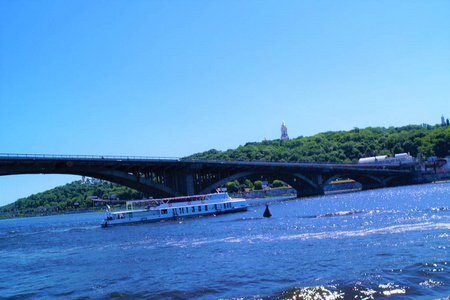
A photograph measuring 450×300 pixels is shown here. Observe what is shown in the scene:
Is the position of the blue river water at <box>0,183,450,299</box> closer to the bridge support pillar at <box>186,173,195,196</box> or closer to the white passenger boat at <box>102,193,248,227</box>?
the white passenger boat at <box>102,193,248,227</box>

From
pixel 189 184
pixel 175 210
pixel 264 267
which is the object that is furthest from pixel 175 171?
pixel 264 267

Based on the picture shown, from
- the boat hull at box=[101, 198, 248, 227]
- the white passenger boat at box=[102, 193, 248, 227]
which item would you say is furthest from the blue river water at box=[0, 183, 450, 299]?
the white passenger boat at box=[102, 193, 248, 227]

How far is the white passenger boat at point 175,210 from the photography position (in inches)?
2995

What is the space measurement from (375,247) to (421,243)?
2.70m

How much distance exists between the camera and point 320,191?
447ft

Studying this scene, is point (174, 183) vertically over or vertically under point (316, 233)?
over

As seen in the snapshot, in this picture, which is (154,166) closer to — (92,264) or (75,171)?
(75,171)

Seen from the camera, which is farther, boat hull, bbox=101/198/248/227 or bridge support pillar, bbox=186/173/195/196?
bridge support pillar, bbox=186/173/195/196

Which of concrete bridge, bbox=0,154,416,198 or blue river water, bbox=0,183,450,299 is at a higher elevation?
concrete bridge, bbox=0,154,416,198

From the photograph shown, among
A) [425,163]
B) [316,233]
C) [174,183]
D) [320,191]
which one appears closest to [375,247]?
[316,233]

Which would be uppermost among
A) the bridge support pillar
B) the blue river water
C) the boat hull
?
the bridge support pillar

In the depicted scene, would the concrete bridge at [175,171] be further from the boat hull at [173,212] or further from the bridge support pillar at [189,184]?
the boat hull at [173,212]

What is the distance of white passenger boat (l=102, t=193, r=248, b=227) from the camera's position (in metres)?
76.1

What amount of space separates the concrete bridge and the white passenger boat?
10146 mm
